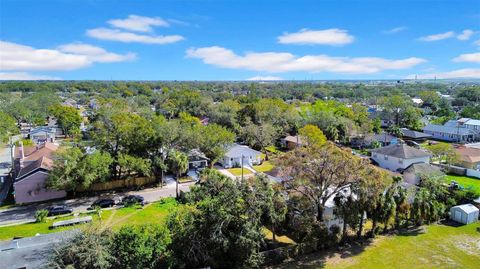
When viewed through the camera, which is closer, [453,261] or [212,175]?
[453,261]

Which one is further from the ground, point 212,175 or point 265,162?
point 212,175

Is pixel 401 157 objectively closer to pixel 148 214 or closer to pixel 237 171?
pixel 237 171

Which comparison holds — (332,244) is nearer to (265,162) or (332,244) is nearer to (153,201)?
(153,201)

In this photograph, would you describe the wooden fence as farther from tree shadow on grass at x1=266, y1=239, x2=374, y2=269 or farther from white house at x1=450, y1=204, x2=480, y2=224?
white house at x1=450, y1=204, x2=480, y2=224

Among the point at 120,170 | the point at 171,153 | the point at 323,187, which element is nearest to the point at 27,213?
the point at 120,170

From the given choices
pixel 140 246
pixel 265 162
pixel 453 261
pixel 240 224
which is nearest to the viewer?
pixel 140 246

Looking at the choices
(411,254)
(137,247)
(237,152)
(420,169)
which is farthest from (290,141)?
(137,247)

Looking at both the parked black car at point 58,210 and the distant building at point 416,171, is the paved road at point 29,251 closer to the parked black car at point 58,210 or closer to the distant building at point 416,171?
the parked black car at point 58,210
